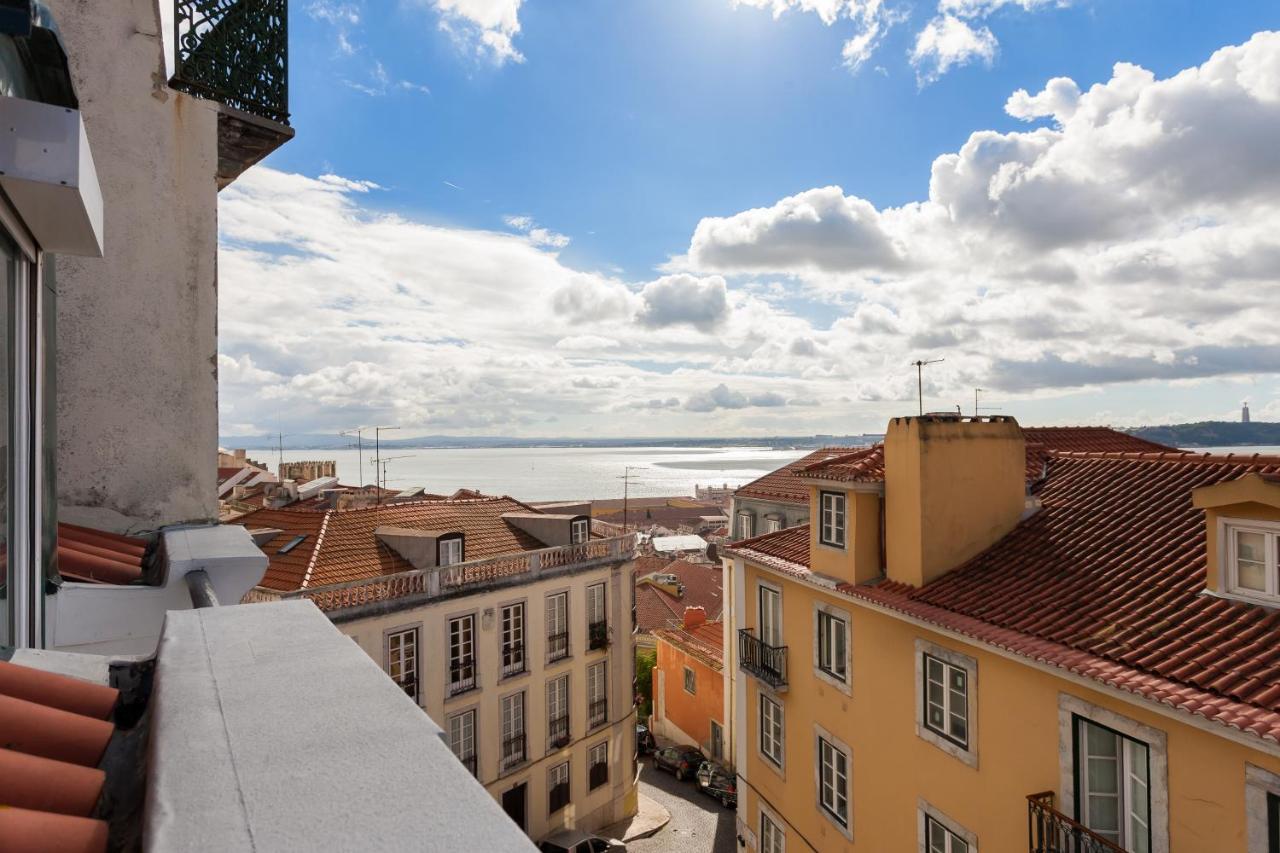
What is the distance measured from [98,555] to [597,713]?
18552 millimetres

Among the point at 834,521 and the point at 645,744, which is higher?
the point at 834,521

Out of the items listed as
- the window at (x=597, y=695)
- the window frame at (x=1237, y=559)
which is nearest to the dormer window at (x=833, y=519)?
the window frame at (x=1237, y=559)

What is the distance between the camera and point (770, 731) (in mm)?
13820

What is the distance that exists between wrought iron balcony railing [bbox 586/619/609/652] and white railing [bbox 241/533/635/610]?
2048 mm

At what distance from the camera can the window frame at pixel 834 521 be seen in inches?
444

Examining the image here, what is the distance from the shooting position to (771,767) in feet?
44.8

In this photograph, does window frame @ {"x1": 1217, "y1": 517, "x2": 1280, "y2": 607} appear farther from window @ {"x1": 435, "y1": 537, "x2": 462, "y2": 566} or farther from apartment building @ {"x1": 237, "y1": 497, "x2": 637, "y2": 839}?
window @ {"x1": 435, "y1": 537, "x2": 462, "y2": 566}

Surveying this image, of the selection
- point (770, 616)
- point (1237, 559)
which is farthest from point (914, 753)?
point (1237, 559)

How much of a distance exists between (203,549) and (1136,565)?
9902 mm

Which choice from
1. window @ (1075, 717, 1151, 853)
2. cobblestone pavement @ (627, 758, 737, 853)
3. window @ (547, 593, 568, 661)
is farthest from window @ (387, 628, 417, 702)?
window @ (1075, 717, 1151, 853)

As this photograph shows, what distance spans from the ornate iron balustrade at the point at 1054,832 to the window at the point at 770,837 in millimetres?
6535

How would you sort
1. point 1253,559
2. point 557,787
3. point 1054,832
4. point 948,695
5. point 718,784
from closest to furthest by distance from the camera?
point 1253,559
point 1054,832
point 948,695
point 557,787
point 718,784

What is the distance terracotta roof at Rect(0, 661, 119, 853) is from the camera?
1.14m

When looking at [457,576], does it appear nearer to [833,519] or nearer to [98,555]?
[833,519]
